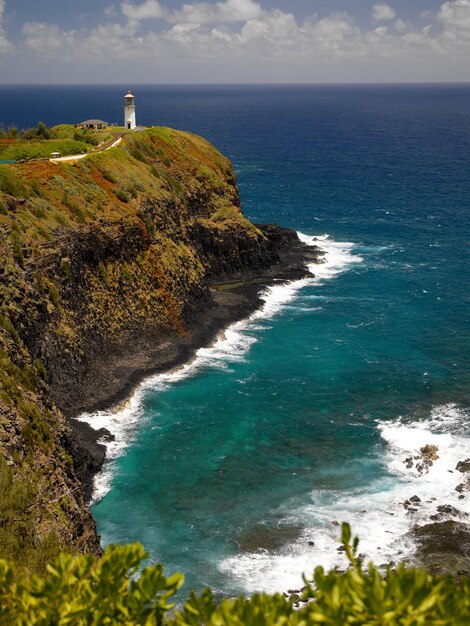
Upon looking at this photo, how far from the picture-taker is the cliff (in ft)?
111

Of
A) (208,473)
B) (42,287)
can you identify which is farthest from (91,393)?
(208,473)

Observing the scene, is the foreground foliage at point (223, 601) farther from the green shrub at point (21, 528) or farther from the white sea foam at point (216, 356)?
the white sea foam at point (216, 356)

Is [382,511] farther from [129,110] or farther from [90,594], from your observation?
[129,110]

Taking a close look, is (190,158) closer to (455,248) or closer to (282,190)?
(455,248)

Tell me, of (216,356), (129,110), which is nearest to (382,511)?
(216,356)

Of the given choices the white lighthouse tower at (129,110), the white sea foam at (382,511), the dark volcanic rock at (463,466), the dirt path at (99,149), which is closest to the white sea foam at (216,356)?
the white sea foam at (382,511)

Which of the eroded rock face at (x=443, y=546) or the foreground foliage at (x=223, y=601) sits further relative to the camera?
the eroded rock face at (x=443, y=546)

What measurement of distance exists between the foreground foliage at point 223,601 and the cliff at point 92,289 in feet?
39.8

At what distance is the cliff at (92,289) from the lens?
33.9 meters

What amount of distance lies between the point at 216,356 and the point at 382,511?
2543 centimetres

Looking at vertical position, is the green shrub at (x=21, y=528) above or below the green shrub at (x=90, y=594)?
below

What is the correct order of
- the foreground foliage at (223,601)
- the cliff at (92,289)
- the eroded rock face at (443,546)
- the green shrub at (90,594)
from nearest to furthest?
the foreground foliage at (223,601) → the green shrub at (90,594) → the cliff at (92,289) → the eroded rock face at (443,546)

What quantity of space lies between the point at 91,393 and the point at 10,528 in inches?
1073

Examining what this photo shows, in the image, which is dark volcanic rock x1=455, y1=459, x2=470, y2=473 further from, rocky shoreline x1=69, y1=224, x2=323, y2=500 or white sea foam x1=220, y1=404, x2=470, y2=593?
rocky shoreline x1=69, y1=224, x2=323, y2=500
